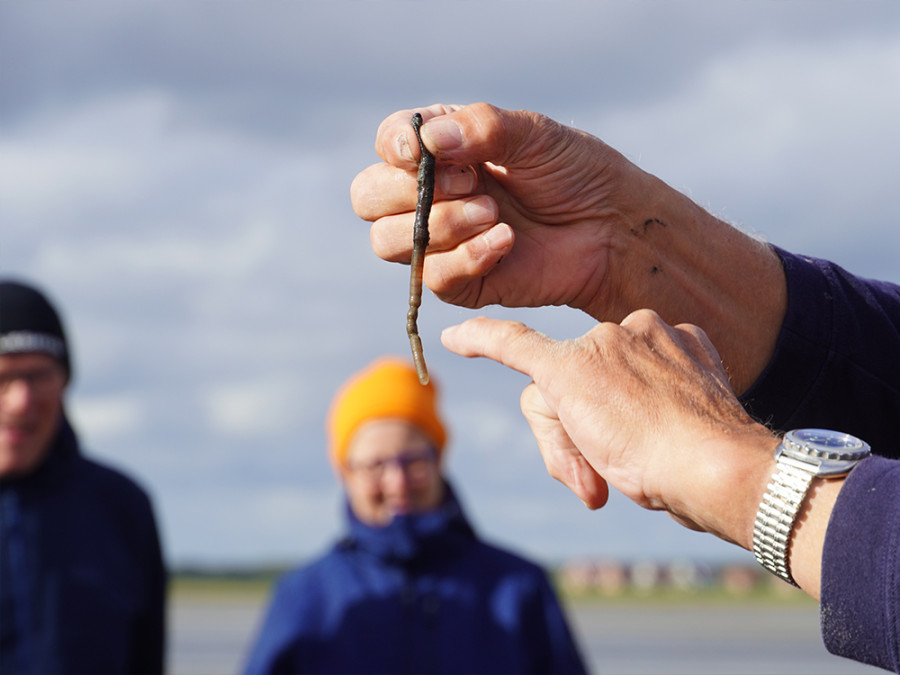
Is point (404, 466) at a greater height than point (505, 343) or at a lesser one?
lesser

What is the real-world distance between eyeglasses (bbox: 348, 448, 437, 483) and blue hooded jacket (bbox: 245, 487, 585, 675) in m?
0.26

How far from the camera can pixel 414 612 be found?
5.45m

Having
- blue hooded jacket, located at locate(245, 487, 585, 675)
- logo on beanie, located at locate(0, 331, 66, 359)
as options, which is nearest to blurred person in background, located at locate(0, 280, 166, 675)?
logo on beanie, located at locate(0, 331, 66, 359)

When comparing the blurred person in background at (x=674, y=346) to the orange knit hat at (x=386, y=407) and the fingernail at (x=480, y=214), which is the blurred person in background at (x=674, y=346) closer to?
the fingernail at (x=480, y=214)

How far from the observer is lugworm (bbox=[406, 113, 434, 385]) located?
3.02 m

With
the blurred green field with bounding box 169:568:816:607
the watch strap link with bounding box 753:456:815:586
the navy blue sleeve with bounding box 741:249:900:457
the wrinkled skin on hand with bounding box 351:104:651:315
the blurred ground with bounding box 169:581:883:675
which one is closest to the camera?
the watch strap link with bounding box 753:456:815:586

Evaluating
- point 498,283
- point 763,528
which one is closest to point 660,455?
point 763,528

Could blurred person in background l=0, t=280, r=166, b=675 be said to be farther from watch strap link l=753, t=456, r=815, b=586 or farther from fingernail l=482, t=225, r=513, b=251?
watch strap link l=753, t=456, r=815, b=586

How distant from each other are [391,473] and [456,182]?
297 cm

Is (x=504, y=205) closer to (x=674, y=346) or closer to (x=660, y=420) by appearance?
(x=674, y=346)

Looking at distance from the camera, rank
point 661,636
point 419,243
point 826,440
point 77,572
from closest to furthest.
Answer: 1. point 826,440
2. point 419,243
3. point 77,572
4. point 661,636

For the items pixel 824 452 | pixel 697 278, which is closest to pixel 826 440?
pixel 824 452

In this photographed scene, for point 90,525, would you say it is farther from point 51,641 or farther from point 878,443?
point 878,443

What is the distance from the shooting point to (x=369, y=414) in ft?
19.9
